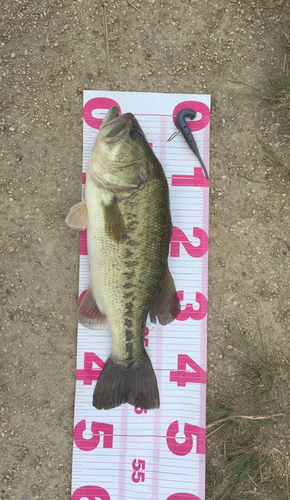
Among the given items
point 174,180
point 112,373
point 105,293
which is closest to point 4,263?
point 105,293

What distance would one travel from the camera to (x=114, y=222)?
192 centimetres

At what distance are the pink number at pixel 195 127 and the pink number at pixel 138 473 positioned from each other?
2098 mm

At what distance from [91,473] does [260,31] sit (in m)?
3.62

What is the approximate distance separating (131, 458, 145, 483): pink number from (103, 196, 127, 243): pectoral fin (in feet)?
5.43

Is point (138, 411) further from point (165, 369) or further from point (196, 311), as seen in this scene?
point (196, 311)

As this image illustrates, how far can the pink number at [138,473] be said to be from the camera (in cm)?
225

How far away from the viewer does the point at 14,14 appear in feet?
7.70

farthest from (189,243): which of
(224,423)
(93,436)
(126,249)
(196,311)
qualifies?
(93,436)

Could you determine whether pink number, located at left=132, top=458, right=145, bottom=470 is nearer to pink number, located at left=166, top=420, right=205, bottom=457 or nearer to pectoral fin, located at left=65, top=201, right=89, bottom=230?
pink number, located at left=166, top=420, right=205, bottom=457

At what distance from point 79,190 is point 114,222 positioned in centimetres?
59

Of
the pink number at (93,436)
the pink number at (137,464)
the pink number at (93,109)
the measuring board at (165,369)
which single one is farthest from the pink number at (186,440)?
the pink number at (93,109)

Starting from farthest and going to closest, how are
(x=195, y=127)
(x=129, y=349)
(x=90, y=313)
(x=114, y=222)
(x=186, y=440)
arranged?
(x=195, y=127) < (x=186, y=440) < (x=90, y=313) < (x=129, y=349) < (x=114, y=222)

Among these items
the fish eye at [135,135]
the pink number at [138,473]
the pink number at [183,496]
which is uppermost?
the fish eye at [135,135]

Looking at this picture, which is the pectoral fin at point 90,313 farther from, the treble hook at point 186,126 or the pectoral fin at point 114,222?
the treble hook at point 186,126
